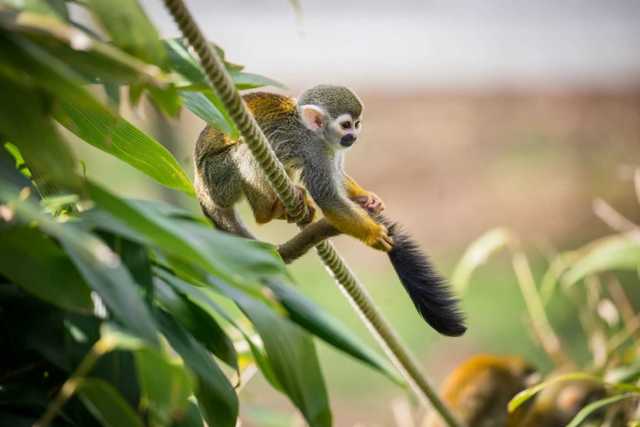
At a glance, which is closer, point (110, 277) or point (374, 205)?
point (110, 277)

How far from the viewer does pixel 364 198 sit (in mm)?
2023

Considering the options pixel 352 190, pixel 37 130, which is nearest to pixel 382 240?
pixel 352 190

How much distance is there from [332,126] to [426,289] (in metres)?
0.87

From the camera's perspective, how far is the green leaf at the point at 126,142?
4.46 ft

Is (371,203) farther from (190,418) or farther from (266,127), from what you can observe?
(190,418)

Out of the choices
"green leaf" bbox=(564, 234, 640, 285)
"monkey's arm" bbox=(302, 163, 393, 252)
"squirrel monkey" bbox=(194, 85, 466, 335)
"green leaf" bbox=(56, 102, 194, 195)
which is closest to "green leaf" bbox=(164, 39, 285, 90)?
"green leaf" bbox=(56, 102, 194, 195)

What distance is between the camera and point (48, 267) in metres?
0.97

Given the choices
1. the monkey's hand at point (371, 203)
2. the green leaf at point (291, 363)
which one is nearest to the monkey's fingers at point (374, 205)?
the monkey's hand at point (371, 203)

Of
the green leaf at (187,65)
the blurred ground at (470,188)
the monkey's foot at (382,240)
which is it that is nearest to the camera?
the green leaf at (187,65)

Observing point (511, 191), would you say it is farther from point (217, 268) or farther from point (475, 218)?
point (217, 268)

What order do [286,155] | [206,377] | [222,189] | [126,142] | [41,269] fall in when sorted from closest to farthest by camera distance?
1. [41,269]
2. [206,377]
3. [126,142]
4. [222,189]
5. [286,155]

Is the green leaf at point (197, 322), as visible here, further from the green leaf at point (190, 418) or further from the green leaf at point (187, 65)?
the green leaf at point (187, 65)

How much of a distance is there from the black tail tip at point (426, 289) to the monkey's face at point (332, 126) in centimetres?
58

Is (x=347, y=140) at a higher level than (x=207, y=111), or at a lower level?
lower
